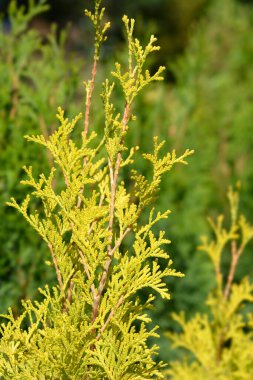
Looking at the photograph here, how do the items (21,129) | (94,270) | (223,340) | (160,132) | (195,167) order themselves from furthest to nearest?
(195,167)
(160,132)
(21,129)
(223,340)
(94,270)

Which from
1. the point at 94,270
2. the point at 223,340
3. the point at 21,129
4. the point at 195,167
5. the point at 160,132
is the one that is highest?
the point at 160,132

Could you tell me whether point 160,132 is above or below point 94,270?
above

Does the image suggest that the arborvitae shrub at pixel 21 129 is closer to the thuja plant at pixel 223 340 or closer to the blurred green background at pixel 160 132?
the blurred green background at pixel 160 132

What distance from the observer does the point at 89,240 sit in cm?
250

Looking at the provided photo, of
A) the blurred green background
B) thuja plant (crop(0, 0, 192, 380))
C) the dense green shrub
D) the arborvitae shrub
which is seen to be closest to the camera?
thuja plant (crop(0, 0, 192, 380))

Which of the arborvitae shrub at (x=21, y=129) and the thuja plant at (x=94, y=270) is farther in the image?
the arborvitae shrub at (x=21, y=129)

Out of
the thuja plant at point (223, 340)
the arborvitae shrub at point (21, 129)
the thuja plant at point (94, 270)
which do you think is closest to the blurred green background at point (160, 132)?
the arborvitae shrub at point (21, 129)

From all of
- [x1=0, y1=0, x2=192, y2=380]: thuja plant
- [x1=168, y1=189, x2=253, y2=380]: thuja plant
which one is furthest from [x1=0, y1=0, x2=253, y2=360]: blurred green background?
[x1=0, y1=0, x2=192, y2=380]: thuja plant

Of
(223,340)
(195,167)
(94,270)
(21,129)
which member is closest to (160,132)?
(195,167)

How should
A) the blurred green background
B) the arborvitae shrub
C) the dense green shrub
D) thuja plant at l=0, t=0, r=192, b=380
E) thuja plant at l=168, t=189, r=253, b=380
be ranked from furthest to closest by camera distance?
the dense green shrub
the blurred green background
the arborvitae shrub
thuja plant at l=168, t=189, r=253, b=380
thuja plant at l=0, t=0, r=192, b=380

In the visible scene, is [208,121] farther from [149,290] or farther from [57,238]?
[57,238]

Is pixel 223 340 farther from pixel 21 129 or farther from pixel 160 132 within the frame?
pixel 160 132

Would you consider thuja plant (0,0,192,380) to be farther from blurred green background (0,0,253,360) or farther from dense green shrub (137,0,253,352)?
dense green shrub (137,0,253,352)

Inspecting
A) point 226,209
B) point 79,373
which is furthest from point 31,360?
point 226,209
